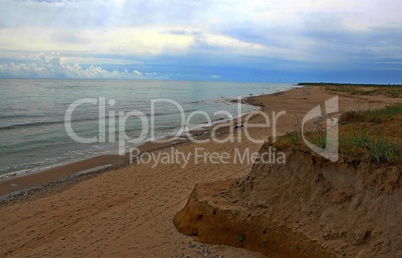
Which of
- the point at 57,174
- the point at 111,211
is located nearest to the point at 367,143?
the point at 111,211

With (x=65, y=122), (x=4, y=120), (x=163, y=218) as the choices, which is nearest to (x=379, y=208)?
(x=163, y=218)

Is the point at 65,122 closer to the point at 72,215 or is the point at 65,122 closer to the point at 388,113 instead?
the point at 72,215

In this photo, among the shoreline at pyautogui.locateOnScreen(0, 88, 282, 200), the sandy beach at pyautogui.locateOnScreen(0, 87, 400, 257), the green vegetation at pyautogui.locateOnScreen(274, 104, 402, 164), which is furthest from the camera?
the shoreline at pyautogui.locateOnScreen(0, 88, 282, 200)

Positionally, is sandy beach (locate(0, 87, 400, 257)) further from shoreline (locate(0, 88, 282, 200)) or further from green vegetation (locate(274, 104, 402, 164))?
green vegetation (locate(274, 104, 402, 164))

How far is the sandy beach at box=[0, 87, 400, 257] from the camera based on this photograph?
658 cm

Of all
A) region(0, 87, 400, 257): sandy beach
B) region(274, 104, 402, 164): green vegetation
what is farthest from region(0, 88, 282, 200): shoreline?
region(274, 104, 402, 164): green vegetation

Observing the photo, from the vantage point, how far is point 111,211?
A: 8.66 m

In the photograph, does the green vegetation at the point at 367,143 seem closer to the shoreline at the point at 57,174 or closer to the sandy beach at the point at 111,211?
the sandy beach at the point at 111,211

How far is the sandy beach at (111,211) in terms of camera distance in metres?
6.58

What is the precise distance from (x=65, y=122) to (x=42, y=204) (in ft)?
61.7

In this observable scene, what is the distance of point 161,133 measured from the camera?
74.7 feet

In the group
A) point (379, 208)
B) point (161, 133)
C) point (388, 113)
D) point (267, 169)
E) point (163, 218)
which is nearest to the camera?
point (379, 208)

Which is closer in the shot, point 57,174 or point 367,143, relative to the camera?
point 367,143

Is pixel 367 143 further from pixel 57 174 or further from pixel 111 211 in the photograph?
pixel 57 174
